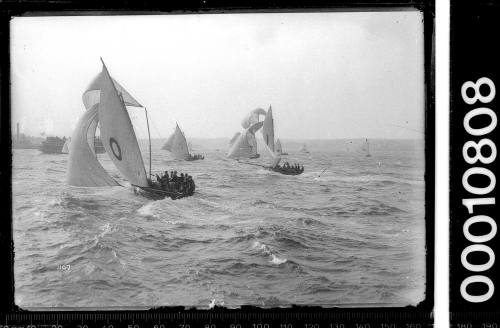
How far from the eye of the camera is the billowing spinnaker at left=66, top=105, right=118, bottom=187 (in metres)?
2.04

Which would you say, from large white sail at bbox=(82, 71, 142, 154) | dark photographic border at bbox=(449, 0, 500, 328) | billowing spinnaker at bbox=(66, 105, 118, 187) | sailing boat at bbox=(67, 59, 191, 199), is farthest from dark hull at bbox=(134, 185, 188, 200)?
dark photographic border at bbox=(449, 0, 500, 328)

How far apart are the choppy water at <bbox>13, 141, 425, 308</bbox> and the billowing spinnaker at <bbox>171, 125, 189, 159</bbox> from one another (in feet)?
0.15

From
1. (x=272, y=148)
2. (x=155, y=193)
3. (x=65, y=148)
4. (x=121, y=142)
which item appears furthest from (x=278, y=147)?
(x=65, y=148)

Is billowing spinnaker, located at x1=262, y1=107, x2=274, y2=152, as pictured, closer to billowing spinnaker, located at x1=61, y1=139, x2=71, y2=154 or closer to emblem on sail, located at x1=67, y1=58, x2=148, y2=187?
emblem on sail, located at x1=67, y1=58, x2=148, y2=187

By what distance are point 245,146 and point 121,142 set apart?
1.83ft

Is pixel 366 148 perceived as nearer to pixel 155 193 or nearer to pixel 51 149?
pixel 155 193

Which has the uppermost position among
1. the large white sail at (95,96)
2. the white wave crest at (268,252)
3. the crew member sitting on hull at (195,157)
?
the large white sail at (95,96)

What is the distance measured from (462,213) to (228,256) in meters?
1.03

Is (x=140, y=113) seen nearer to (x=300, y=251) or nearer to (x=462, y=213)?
(x=300, y=251)

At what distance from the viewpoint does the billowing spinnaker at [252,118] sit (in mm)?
2031

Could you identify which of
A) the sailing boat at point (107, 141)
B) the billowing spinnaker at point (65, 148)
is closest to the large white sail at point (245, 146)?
the sailing boat at point (107, 141)

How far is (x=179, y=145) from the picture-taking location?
205 cm

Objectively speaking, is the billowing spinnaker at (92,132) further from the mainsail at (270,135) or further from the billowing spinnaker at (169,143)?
the mainsail at (270,135)

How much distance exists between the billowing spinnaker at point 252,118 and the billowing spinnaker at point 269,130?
0.03m
